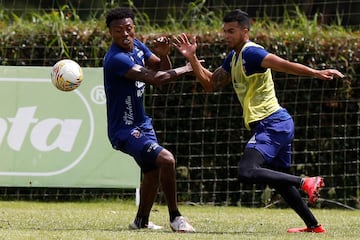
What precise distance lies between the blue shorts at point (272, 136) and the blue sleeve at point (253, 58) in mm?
456

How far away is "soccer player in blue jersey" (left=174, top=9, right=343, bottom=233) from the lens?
8.75 metres

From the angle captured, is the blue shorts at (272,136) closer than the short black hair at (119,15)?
Yes

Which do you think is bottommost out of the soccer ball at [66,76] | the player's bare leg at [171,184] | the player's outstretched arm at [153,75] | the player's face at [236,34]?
the player's bare leg at [171,184]

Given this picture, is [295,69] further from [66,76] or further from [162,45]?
[66,76]

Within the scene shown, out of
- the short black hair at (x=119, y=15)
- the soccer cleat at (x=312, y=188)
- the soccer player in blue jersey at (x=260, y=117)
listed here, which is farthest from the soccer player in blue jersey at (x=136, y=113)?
the soccer cleat at (x=312, y=188)

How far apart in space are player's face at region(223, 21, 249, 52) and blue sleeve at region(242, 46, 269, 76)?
18 cm

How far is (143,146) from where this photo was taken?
897cm

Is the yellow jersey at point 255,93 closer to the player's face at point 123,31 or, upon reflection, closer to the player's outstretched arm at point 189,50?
the player's outstretched arm at point 189,50

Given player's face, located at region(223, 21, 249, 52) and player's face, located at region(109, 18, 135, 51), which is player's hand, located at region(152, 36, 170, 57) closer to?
player's face, located at region(109, 18, 135, 51)

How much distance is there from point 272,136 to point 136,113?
1301mm

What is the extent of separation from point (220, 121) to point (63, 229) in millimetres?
4878

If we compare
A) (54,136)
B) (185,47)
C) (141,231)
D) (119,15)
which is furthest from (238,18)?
(54,136)

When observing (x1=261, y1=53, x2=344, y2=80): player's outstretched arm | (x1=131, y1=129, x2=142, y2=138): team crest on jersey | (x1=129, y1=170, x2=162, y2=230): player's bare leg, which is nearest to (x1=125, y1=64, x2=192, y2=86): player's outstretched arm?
(x1=131, y1=129, x2=142, y2=138): team crest on jersey

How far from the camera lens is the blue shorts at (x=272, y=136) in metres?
8.86
